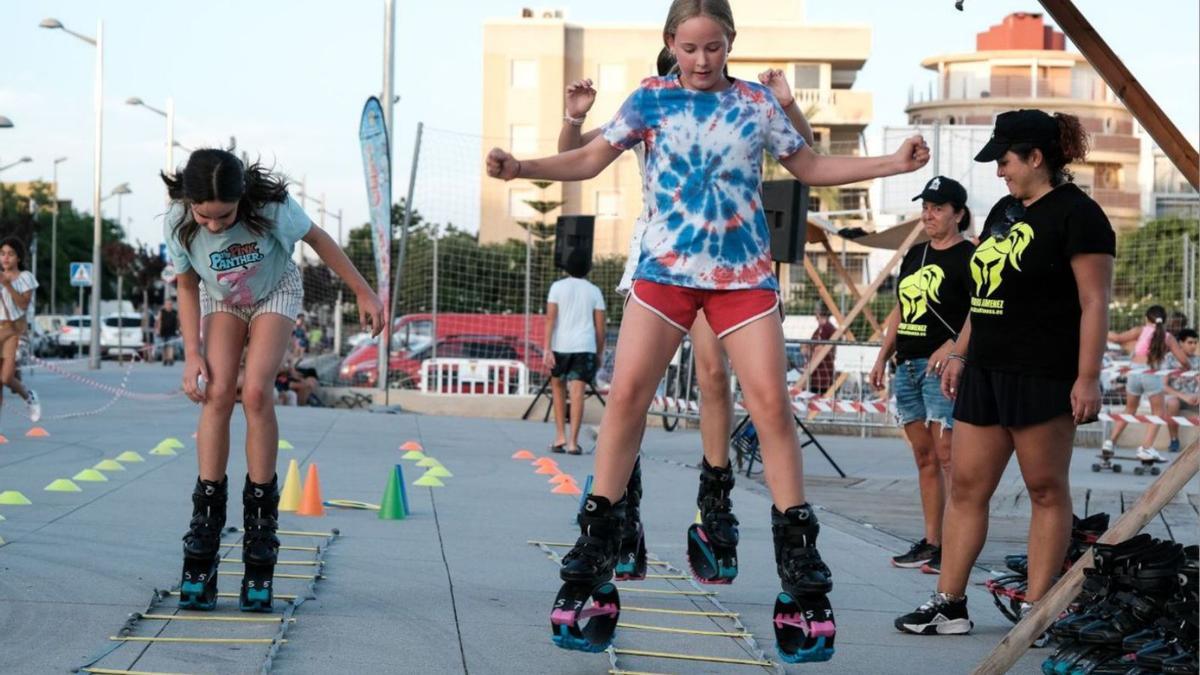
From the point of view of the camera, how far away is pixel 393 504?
8.59 m

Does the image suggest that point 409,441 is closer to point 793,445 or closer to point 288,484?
point 288,484

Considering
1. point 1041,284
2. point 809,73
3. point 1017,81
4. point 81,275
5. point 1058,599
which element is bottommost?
point 1058,599

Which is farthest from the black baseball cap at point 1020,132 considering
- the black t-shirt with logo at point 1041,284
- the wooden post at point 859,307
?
the wooden post at point 859,307

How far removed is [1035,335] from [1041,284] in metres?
0.17

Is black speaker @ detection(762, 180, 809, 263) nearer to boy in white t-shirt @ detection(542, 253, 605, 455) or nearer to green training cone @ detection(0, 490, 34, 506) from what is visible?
boy in white t-shirt @ detection(542, 253, 605, 455)

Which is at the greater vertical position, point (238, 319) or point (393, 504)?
point (238, 319)

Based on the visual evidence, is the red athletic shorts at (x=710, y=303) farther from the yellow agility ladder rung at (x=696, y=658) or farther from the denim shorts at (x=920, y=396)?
the denim shorts at (x=920, y=396)

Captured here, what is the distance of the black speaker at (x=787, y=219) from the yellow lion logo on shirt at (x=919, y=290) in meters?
5.60

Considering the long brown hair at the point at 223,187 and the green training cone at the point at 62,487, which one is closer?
the long brown hair at the point at 223,187

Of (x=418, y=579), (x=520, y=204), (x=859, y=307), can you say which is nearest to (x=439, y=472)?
(x=418, y=579)

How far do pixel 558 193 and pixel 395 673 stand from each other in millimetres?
55610

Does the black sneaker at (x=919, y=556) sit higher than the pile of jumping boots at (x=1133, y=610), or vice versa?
the pile of jumping boots at (x=1133, y=610)

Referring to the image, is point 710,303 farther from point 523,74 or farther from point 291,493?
point 523,74

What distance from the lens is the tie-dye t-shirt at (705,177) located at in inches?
181
